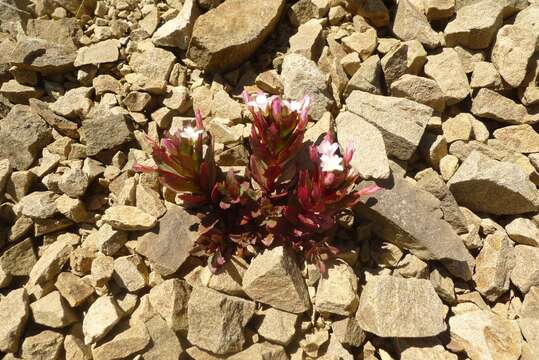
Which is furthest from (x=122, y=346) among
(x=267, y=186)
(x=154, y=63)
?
(x=154, y=63)

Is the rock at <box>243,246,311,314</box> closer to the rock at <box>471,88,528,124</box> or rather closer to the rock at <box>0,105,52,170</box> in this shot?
the rock at <box>0,105,52,170</box>

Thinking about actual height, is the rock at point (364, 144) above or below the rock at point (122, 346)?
above

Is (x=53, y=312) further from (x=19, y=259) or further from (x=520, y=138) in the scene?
(x=520, y=138)

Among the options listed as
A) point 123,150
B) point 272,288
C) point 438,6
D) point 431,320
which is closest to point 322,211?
point 272,288

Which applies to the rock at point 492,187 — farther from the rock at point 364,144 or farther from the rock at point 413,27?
the rock at point 413,27

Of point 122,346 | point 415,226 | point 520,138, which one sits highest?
point 520,138

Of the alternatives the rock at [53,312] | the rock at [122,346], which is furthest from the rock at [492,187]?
the rock at [53,312]
